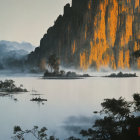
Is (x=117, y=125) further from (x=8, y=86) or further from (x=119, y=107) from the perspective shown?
(x=8, y=86)

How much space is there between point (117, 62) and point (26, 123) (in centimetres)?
17685

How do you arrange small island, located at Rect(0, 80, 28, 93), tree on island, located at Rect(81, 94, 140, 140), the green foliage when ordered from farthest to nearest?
1. small island, located at Rect(0, 80, 28, 93)
2. the green foliage
3. tree on island, located at Rect(81, 94, 140, 140)

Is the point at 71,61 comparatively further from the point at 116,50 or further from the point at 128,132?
the point at 128,132

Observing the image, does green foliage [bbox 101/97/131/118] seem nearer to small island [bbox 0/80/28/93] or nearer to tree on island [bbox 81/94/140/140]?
tree on island [bbox 81/94/140/140]

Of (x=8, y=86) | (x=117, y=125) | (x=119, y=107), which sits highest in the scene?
(x=119, y=107)

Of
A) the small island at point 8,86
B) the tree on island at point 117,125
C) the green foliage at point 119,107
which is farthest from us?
the small island at point 8,86

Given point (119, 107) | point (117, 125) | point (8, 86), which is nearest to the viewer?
point (117, 125)

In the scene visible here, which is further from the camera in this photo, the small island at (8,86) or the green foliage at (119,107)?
the small island at (8,86)

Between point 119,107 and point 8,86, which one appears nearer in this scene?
point 119,107

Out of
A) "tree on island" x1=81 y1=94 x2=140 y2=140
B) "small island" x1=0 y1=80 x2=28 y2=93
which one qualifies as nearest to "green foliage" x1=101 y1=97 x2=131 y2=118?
"tree on island" x1=81 y1=94 x2=140 y2=140

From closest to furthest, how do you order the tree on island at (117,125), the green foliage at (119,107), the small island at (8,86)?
the tree on island at (117,125), the green foliage at (119,107), the small island at (8,86)

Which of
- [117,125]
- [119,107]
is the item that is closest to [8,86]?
[119,107]

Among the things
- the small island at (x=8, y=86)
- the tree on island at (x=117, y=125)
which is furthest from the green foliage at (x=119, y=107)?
the small island at (x=8, y=86)

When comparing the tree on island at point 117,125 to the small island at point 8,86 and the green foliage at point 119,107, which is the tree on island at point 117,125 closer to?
the green foliage at point 119,107
